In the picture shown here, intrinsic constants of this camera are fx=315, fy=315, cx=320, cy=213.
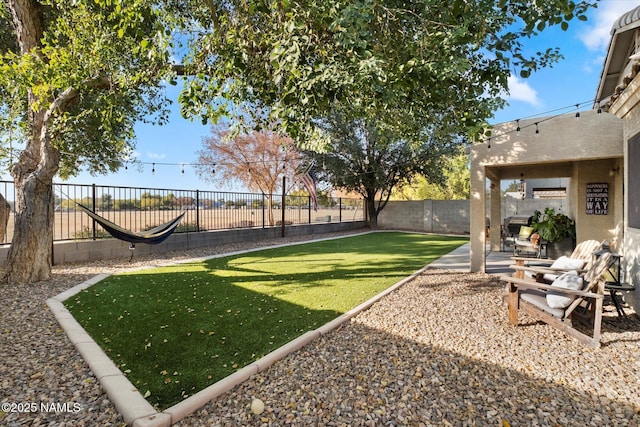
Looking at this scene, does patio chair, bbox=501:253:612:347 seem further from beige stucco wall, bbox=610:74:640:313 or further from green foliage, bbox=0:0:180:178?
green foliage, bbox=0:0:180:178

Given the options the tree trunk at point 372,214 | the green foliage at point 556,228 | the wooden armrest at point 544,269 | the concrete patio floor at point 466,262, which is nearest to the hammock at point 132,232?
the concrete patio floor at point 466,262

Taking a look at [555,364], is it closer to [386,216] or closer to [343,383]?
[343,383]

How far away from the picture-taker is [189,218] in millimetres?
9547

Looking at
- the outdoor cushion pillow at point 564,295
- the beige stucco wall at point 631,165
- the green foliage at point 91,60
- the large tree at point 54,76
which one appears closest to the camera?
the outdoor cushion pillow at point 564,295

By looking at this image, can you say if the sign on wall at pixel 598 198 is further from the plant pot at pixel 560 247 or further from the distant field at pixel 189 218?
the distant field at pixel 189 218

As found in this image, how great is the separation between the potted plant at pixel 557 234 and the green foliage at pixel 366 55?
4059mm

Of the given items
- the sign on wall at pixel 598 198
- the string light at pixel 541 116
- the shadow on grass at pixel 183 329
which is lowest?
the shadow on grass at pixel 183 329

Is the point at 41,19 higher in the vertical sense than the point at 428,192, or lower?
higher

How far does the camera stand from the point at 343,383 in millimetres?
2252

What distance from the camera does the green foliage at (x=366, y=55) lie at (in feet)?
8.70

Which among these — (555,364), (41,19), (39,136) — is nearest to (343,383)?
(555,364)

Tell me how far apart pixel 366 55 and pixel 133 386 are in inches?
122

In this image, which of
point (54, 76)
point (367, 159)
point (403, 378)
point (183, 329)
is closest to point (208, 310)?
point (183, 329)

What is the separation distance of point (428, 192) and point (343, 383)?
83.2 feet
